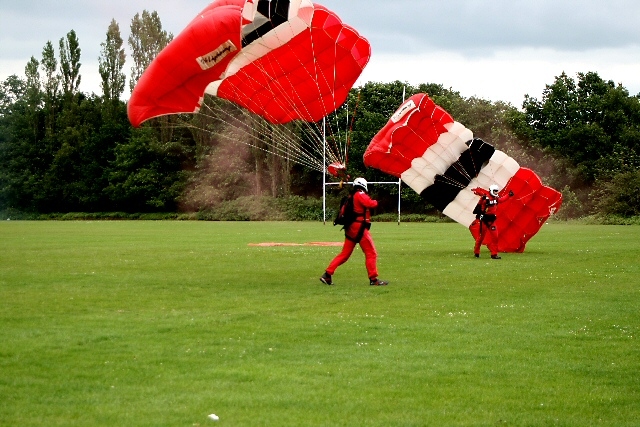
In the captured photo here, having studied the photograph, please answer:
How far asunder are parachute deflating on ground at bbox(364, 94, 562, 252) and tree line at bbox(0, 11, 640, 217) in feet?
92.1

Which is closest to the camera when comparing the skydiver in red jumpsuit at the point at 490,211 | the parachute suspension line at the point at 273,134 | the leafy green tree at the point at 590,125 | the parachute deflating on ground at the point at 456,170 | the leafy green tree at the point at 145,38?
the parachute suspension line at the point at 273,134

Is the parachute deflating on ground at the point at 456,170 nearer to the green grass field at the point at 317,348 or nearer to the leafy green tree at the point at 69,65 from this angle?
the green grass field at the point at 317,348

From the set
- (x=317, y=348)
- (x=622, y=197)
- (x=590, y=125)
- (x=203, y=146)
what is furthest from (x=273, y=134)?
(x=203, y=146)

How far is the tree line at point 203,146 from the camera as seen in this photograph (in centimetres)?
5450

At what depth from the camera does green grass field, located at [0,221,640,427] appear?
5.95 m

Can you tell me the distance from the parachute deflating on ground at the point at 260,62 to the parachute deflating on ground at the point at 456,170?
11.7 ft

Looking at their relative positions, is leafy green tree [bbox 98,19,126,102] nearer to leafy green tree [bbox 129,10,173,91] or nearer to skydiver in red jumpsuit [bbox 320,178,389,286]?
leafy green tree [bbox 129,10,173,91]

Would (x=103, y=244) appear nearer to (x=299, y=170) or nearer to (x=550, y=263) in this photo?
(x=550, y=263)

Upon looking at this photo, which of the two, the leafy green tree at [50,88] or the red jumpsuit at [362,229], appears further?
the leafy green tree at [50,88]

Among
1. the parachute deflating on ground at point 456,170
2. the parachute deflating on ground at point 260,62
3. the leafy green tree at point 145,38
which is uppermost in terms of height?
the leafy green tree at point 145,38

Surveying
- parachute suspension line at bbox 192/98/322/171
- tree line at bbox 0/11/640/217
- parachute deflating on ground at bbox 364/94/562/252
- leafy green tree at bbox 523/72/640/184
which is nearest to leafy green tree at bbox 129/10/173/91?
tree line at bbox 0/11/640/217

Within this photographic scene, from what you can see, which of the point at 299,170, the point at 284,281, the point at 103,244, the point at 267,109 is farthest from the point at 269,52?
the point at 299,170

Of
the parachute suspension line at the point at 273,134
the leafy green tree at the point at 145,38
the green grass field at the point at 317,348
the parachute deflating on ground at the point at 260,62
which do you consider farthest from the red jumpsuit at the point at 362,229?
the leafy green tree at the point at 145,38

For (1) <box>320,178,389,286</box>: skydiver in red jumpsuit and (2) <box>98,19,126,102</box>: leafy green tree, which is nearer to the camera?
(1) <box>320,178,389,286</box>: skydiver in red jumpsuit
